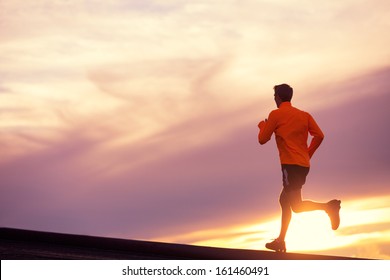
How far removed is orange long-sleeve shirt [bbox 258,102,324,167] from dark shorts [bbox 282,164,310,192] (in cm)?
6

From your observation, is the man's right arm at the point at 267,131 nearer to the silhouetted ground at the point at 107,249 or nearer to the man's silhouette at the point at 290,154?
the man's silhouette at the point at 290,154

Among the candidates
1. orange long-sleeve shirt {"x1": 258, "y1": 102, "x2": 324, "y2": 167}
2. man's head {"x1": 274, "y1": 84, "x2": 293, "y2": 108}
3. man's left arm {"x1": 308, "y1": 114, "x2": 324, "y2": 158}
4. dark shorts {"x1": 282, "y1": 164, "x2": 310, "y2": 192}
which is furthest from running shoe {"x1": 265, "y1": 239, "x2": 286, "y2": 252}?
man's head {"x1": 274, "y1": 84, "x2": 293, "y2": 108}

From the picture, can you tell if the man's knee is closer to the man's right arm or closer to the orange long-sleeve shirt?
the orange long-sleeve shirt

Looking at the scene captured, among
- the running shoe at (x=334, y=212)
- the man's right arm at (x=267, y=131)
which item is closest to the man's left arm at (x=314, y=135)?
the man's right arm at (x=267, y=131)

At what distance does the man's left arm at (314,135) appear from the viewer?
36.1ft

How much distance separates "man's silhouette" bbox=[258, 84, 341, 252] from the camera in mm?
10680

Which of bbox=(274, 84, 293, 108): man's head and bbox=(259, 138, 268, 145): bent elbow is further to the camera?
bbox=(274, 84, 293, 108): man's head

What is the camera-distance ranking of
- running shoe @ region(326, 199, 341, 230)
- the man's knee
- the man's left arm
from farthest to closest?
the man's left arm < running shoe @ region(326, 199, 341, 230) < the man's knee

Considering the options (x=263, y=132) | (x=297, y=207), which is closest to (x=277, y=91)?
(x=263, y=132)

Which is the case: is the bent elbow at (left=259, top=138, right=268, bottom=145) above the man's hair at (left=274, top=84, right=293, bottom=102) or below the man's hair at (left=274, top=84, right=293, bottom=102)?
below

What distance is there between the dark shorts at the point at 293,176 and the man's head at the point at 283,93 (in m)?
0.88

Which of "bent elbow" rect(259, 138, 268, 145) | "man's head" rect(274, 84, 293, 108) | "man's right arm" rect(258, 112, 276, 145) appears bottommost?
"bent elbow" rect(259, 138, 268, 145)
